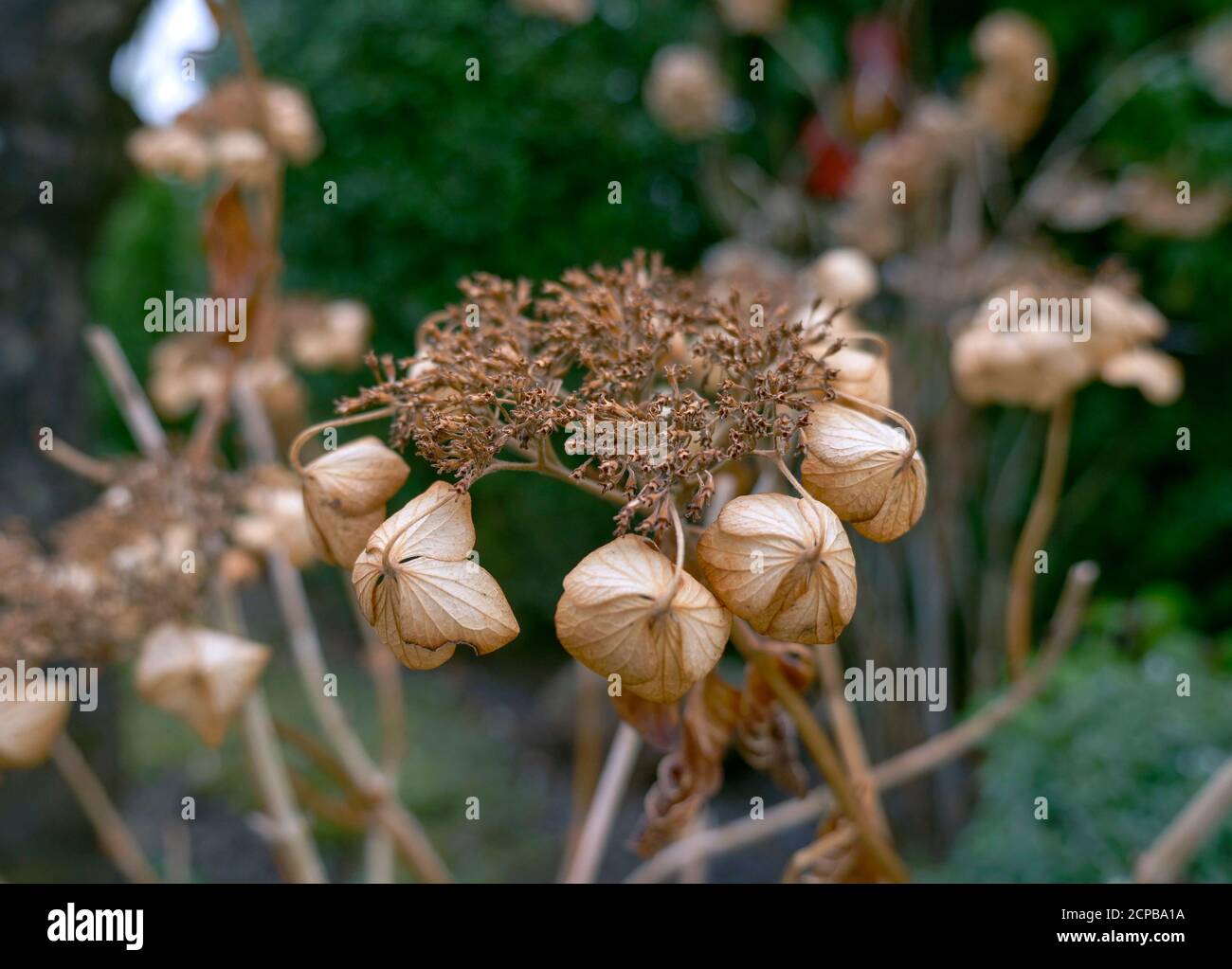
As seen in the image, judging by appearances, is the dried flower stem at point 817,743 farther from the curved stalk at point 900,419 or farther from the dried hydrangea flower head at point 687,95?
the dried hydrangea flower head at point 687,95

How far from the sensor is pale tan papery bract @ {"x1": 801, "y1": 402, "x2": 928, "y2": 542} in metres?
0.39

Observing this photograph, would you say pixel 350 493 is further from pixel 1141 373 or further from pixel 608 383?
pixel 1141 373

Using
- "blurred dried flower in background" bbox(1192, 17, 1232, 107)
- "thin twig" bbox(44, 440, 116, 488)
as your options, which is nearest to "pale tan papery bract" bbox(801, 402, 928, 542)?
"thin twig" bbox(44, 440, 116, 488)

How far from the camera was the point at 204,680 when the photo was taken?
2.05 ft

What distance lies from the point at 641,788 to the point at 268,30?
100 inches

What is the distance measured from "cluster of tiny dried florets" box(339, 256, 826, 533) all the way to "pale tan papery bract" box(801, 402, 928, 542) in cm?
1

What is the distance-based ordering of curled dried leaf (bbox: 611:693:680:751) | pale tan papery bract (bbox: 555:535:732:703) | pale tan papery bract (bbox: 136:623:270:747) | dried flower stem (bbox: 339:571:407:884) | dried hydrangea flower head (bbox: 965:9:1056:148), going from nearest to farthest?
pale tan papery bract (bbox: 555:535:732:703)
curled dried leaf (bbox: 611:693:680:751)
pale tan papery bract (bbox: 136:623:270:747)
dried flower stem (bbox: 339:571:407:884)
dried hydrangea flower head (bbox: 965:9:1056:148)

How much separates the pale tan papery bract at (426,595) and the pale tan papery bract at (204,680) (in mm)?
279

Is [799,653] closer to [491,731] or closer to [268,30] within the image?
[491,731]

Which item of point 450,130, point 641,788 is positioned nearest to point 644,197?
point 450,130

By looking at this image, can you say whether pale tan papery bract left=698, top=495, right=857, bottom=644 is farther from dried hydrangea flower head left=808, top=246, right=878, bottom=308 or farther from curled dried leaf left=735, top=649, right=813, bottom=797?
dried hydrangea flower head left=808, top=246, right=878, bottom=308

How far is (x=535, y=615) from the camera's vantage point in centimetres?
316
